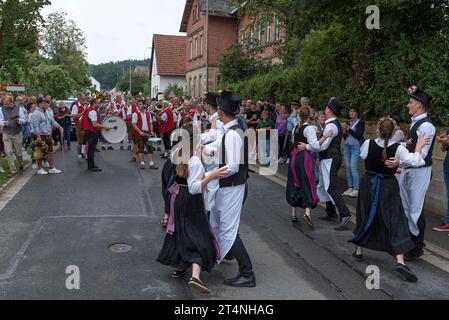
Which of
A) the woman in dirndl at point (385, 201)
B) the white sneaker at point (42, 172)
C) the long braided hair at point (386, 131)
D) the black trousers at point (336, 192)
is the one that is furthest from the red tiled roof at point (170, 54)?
the long braided hair at point (386, 131)

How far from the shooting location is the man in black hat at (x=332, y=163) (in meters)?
7.46

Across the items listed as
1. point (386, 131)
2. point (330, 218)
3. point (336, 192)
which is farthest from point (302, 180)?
Result: point (386, 131)

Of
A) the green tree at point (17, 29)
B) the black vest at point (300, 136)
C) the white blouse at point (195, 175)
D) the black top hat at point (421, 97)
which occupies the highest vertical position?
the green tree at point (17, 29)

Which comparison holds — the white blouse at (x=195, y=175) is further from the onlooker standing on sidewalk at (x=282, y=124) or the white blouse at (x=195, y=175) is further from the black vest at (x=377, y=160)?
the onlooker standing on sidewalk at (x=282, y=124)

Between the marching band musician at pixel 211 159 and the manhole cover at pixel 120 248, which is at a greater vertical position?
the marching band musician at pixel 211 159

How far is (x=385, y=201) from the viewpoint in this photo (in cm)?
564

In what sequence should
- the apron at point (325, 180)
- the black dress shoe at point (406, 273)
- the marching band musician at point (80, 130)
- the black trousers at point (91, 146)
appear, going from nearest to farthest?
the black dress shoe at point (406, 273) → the apron at point (325, 180) → the black trousers at point (91, 146) → the marching band musician at point (80, 130)

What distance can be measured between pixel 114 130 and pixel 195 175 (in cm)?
994

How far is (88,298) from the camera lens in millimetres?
4727

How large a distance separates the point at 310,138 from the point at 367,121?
4.79 metres

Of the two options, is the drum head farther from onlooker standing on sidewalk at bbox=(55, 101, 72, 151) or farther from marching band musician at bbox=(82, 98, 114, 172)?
onlooker standing on sidewalk at bbox=(55, 101, 72, 151)

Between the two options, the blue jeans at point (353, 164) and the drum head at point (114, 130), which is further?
the drum head at point (114, 130)

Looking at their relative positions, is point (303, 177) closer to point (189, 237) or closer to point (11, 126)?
point (189, 237)

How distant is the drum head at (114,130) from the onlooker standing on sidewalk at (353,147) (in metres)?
6.77
